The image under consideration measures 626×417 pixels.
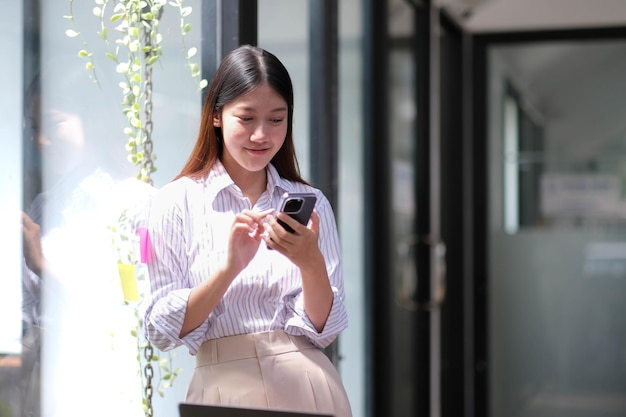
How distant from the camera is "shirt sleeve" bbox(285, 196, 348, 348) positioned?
1836 millimetres

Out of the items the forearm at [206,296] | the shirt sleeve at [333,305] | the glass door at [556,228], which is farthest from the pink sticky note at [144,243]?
the glass door at [556,228]

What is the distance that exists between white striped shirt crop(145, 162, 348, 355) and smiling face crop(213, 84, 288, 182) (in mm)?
62

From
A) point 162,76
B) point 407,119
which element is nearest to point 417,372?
point 407,119

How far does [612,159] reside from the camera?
540cm

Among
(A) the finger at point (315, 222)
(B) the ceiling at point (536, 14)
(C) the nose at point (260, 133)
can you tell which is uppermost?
(B) the ceiling at point (536, 14)

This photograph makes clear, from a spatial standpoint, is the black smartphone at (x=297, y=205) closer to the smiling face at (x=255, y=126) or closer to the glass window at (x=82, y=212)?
the smiling face at (x=255, y=126)

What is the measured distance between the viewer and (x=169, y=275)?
69.9 inches

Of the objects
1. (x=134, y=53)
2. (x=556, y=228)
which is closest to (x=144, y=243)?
(x=134, y=53)

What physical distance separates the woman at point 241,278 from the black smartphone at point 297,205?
28 millimetres

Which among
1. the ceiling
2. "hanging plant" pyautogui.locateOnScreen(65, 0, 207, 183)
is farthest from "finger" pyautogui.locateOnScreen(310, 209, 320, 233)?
the ceiling

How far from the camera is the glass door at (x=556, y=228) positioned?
213 inches

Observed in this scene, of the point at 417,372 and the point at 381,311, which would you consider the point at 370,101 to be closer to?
the point at 381,311

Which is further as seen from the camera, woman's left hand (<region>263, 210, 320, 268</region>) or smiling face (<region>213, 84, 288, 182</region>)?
smiling face (<region>213, 84, 288, 182</region>)

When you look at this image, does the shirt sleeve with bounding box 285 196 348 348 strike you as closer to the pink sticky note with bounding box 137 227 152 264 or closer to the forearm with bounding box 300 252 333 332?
the forearm with bounding box 300 252 333 332
